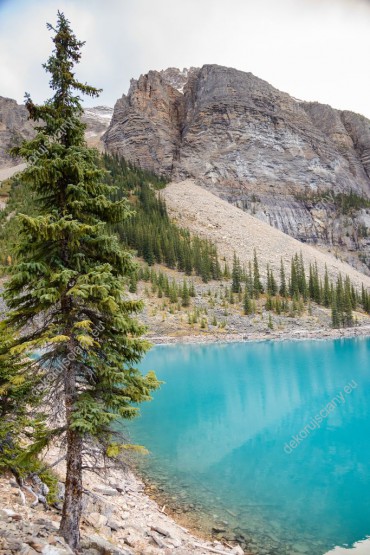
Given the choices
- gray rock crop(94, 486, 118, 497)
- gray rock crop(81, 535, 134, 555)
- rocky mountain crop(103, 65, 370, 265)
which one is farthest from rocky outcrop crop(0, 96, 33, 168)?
gray rock crop(81, 535, 134, 555)

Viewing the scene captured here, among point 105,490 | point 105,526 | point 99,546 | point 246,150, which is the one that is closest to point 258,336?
point 105,490

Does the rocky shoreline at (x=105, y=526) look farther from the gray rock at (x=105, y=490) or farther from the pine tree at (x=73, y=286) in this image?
the pine tree at (x=73, y=286)

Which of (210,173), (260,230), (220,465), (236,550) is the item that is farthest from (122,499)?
(210,173)

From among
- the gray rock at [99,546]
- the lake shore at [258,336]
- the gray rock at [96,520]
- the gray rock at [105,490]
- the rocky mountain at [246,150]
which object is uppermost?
the rocky mountain at [246,150]

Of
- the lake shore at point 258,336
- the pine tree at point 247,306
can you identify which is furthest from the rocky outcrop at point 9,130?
the lake shore at point 258,336

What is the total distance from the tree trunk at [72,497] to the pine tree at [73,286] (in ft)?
0.06

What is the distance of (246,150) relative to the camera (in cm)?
15350

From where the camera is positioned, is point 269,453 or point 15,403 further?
point 269,453

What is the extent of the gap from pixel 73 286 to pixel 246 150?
521 ft

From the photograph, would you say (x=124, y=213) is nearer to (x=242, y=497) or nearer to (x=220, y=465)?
(x=242, y=497)

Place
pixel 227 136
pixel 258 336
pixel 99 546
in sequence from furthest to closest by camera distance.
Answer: pixel 227 136 < pixel 258 336 < pixel 99 546

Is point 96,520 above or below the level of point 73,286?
below

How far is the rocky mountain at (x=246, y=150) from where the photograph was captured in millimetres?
149875

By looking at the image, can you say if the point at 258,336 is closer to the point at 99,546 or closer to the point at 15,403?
the point at 15,403
